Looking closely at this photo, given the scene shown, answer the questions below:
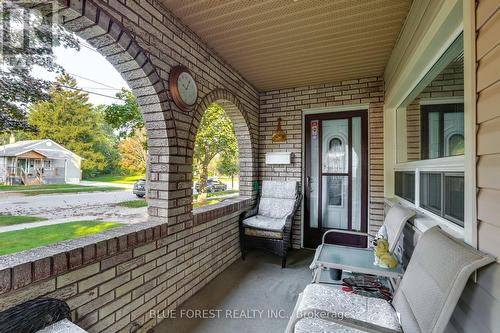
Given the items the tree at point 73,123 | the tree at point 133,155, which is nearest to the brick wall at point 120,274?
the tree at point 73,123

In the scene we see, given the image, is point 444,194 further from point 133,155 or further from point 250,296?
point 133,155

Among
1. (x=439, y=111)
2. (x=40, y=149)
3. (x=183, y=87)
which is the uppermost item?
(x=183, y=87)

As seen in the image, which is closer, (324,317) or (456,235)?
(324,317)

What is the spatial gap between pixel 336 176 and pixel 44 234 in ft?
11.7

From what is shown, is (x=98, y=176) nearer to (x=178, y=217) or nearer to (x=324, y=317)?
(x=178, y=217)

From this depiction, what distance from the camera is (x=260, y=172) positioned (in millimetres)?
4219

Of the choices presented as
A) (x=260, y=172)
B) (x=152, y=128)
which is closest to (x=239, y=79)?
(x=260, y=172)

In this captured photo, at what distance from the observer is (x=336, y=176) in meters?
3.89

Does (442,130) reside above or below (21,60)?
below

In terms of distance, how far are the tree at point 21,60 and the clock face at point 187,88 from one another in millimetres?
894

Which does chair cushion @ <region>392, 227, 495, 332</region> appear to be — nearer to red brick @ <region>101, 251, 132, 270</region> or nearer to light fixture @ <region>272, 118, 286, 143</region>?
red brick @ <region>101, 251, 132, 270</region>

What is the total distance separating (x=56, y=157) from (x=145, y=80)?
2.79 ft

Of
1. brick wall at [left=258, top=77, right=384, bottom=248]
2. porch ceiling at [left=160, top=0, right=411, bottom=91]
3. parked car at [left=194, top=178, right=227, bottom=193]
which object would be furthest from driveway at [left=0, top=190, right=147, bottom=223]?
parked car at [left=194, top=178, right=227, bottom=193]

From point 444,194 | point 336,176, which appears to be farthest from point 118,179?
point 336,176
